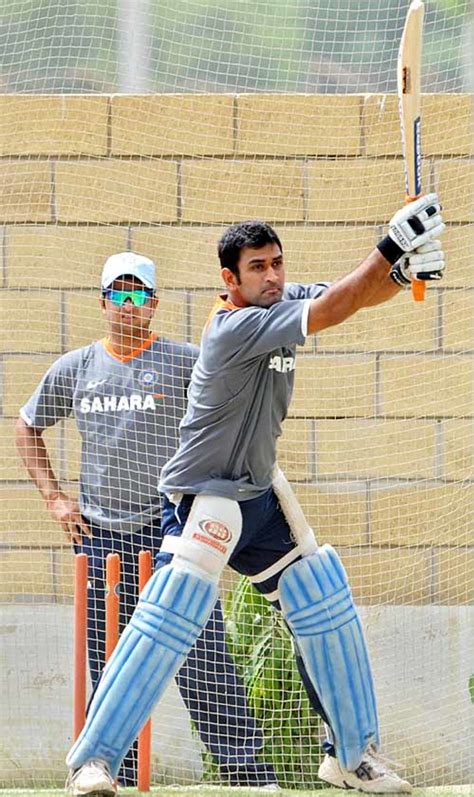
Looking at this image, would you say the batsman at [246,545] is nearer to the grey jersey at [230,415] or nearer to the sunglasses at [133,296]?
the grey jersey at [230,415]

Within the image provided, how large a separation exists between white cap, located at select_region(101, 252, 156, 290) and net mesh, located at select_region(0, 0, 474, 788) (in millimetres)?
427

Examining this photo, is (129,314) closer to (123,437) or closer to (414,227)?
(123,437)

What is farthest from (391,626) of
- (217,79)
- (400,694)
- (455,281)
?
(217,79)

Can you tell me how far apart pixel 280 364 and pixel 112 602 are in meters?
0.90

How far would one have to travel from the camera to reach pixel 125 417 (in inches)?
201

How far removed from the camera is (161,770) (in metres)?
5.48

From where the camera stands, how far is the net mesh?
5516 mm

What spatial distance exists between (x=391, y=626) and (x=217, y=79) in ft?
6.61

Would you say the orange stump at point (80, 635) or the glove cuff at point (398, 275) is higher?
the glove cuff at point (398, 275)

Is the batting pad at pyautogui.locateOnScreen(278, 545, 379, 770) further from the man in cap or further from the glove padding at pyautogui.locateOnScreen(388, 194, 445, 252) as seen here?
the glove padding at pyautogui.locateOnScreen(388, 194, 445, 252)

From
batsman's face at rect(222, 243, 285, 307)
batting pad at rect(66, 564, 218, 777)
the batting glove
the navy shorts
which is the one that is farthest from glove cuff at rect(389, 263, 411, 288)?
batting pad at rect(66, 564, 218, 777)

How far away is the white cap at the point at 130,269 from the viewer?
16.8ft

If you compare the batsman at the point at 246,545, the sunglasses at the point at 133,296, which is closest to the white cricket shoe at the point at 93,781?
the batsman at the point at 246,545

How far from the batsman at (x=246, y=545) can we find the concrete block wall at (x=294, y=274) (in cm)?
113
